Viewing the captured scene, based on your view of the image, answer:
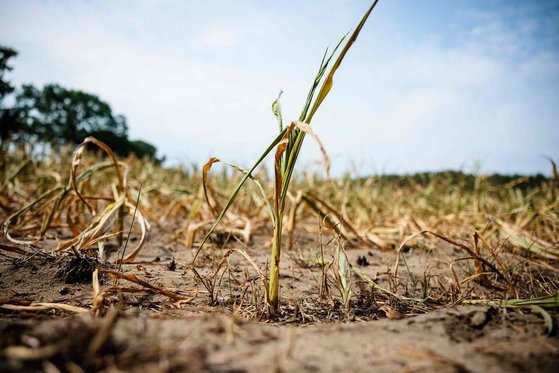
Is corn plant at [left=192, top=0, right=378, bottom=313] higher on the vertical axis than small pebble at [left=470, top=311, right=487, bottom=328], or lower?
higher

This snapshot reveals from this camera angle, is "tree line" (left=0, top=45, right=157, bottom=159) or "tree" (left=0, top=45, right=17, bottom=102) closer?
"tree" (left=0, top=45, right=17, bottom=102)

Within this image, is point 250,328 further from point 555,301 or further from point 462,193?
point 462,193

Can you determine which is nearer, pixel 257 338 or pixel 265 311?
pixel 257 338

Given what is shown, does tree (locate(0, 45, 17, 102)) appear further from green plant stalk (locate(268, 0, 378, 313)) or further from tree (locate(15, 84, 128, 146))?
tree (locate(15, 84, 128, 146))

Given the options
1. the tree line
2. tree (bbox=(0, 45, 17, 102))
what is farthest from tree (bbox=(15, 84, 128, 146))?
tree (bbox=(0, 45, 17, 102))

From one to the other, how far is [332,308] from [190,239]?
117 centimetres

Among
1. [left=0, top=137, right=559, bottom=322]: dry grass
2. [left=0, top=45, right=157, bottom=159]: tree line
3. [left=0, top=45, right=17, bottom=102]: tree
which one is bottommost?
[left=0, top=137, right=559, bottom=322]: dry grass

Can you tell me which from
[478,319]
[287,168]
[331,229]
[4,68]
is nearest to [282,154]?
[287,168]

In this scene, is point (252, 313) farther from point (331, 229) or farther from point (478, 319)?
point (478, 319)

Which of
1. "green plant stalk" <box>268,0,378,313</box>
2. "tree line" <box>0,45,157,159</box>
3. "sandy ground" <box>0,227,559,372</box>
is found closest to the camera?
"sandy ground" <box>0,227,559,372</box>

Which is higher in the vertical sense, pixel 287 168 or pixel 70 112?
pixel 70 112

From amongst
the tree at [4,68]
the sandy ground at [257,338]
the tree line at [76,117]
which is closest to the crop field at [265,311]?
the sandy ground at [257,338]

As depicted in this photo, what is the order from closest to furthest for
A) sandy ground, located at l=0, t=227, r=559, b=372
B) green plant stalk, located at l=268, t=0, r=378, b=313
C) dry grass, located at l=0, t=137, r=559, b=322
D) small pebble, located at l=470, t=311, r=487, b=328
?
sandy ground, located at l=0, t=227, r=559, b=372 < small pebble, located at l=470, t=311, r=487, b=328 < green plant stalk, located at l=268, t=0, r=378, b=313 < dry grass, located at l=0, t=137, r=559, b=322

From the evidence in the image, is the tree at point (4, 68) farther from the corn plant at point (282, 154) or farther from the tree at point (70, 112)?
the tree at point (70, 112)
